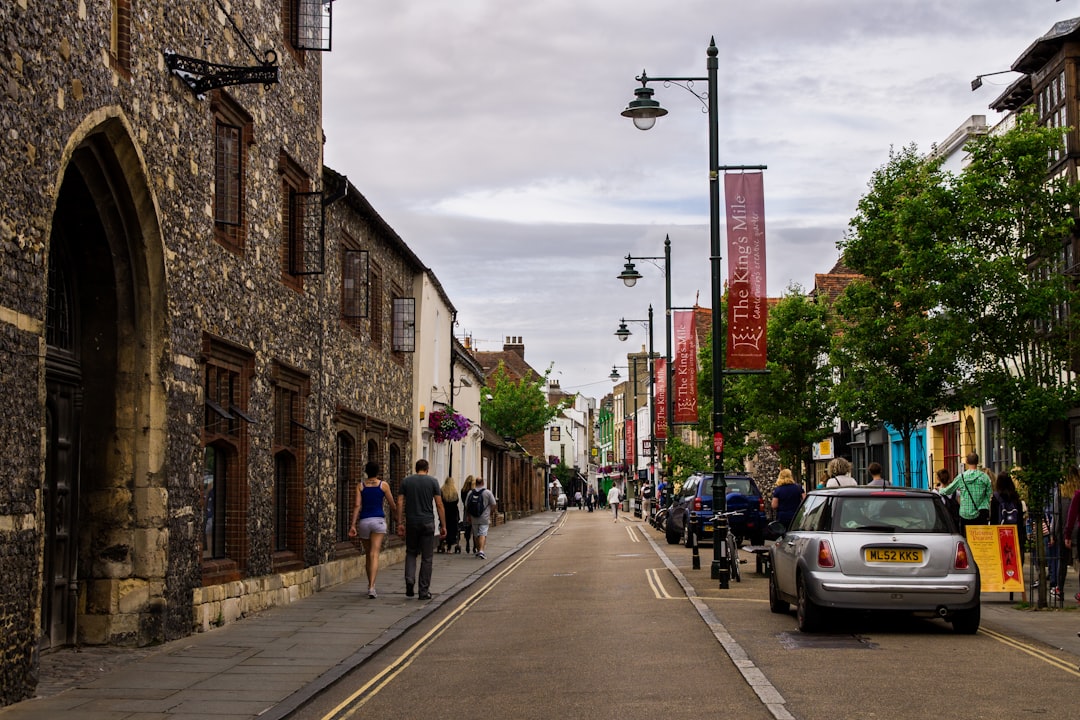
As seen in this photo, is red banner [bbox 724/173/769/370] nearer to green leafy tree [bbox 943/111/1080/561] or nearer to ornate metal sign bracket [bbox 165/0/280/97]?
green leafy tree [bbox 943/111/1080/561]

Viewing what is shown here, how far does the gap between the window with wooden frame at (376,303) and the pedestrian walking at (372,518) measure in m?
6.88

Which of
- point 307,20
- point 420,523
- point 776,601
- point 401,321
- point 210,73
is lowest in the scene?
point 776,601

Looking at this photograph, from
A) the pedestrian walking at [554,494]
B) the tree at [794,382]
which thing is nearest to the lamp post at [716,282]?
the tree at [794,382]

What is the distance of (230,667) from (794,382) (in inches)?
1137

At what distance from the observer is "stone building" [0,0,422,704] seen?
380 inches

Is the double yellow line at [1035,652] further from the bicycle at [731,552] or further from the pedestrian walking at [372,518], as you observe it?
the pedestrian walking at [372,518]

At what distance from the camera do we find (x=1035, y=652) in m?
12.0

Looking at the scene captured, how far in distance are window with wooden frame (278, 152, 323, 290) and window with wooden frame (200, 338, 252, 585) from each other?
2770 millimetres

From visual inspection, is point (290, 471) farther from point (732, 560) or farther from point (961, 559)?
point (961, 559)

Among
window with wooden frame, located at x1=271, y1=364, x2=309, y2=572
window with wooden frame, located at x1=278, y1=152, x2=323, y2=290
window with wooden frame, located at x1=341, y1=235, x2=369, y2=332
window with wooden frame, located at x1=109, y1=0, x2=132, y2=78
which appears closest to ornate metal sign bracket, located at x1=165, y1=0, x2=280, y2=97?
window with wooden frame, located at x1=109, y1=0, x2=132, y2=78

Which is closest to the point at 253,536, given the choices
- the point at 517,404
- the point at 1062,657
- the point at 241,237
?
the point at 241,237

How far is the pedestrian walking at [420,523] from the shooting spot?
18172 millimetres

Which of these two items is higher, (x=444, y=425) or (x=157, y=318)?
(x=157, y=318)

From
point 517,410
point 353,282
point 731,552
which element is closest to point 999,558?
point 731,552
